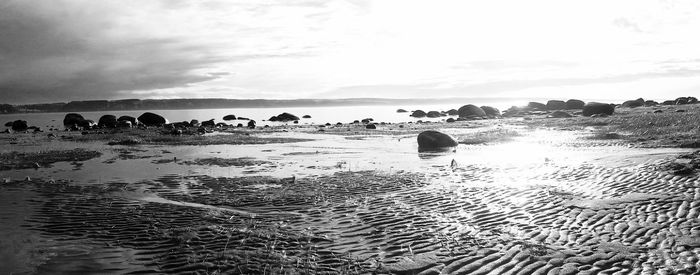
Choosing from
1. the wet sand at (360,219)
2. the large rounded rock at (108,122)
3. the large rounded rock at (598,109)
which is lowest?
the wet sand at (360,219)

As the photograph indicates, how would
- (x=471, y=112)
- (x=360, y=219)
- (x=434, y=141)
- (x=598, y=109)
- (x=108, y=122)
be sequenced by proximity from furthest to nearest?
(x=471, y=112) < (x=598, y=109) < (x=108, y=122) < (x=434, y=141) < (x=360, y=219)

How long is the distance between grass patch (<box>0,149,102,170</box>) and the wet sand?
1544 millimetres

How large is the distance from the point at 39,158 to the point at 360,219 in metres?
20.0

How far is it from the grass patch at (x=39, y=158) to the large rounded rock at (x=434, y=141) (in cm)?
1843

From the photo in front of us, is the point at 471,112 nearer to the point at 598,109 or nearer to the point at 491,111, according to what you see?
the point at 491,111

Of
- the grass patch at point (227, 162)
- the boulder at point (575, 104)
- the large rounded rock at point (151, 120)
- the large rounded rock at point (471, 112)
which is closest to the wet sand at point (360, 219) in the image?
the grass patch at point (227, 162)

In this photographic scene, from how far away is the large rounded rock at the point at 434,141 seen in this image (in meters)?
27.4

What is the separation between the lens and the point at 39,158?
75.1 feet

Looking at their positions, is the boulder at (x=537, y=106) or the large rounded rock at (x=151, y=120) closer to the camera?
the large rounded rock at (x=151, y=120)

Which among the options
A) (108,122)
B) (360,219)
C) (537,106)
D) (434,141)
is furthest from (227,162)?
(537,106)

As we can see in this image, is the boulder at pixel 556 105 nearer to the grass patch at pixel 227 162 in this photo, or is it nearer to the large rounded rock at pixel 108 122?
the large rounded rock at pixel 108 122

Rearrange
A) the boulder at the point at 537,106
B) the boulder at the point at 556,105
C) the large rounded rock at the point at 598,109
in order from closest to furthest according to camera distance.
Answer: the large rounded rock at the point at 598,109
the boulder at the point at 556,105
the boulder at the point at 537,106

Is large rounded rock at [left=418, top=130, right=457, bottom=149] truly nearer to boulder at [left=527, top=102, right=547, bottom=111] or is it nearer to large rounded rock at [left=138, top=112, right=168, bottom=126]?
large rounded rock at [left=138, top=112, right=168, bottom=126]

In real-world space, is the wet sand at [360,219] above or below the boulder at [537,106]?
below
